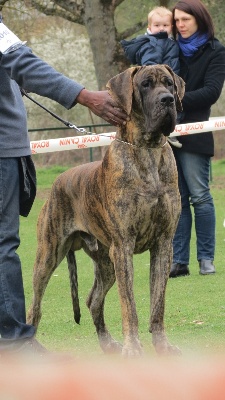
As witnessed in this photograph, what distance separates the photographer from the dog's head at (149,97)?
5.52 meters

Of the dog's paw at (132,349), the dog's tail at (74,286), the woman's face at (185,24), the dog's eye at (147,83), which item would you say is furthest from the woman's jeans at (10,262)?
the woman's face at (185,24)

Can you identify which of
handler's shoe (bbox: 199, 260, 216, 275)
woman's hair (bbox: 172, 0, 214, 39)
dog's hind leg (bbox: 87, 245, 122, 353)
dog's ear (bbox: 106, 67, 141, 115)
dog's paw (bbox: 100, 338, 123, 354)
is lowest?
handler's shoe (bbox: 199, 260, 216, 275)

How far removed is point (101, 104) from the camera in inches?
208

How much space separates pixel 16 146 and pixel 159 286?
121cm

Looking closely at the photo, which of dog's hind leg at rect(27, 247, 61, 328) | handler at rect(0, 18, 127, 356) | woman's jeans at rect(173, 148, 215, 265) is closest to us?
handler at rect(0, 18, 127, 356)

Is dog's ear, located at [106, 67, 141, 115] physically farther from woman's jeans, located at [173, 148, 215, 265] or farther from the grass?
woman's jeans, located at [173, 148, 215, 265]

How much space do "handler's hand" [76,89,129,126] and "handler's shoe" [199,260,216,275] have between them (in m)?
3.84

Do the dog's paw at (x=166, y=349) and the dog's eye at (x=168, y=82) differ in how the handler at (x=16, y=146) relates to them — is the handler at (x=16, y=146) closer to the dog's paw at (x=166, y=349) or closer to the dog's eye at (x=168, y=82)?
the dog's eye at (x=168, y=82)

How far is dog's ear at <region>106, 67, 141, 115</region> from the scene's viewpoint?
5559mm

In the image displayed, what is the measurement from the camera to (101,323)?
650 centimetres

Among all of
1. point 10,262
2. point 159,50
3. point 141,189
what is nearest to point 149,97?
point 141,189

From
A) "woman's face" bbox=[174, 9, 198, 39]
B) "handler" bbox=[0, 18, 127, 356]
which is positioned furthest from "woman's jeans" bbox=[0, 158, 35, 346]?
"woman's face" bbox=[174, 9, 198, 39]

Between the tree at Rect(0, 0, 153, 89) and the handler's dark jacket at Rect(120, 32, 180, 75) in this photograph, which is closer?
the handler's dark jacket at Rect(120, 32, 180, 75)

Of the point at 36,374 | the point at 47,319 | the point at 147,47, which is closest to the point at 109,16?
the point at 147,47
